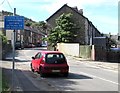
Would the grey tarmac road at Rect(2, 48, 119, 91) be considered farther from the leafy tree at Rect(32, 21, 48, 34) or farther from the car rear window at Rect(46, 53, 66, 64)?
the leafy tree at Rect(32, 21, 48, 34)

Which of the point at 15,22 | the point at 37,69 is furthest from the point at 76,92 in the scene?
the point at 37,69

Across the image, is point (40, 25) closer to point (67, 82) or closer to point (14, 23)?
point (67, 82)

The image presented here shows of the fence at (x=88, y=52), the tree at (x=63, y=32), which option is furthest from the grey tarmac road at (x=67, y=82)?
the tree at (x=63, y=32)

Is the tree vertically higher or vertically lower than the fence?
higher

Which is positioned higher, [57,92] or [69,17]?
[69,17]

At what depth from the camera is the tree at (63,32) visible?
6992 cm

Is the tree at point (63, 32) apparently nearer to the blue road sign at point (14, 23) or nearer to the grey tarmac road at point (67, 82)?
the grey tarmac road at point (67, 82)

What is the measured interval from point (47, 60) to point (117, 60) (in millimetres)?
24572

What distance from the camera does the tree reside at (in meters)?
69.9

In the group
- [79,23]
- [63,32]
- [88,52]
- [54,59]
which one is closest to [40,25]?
[79,23]

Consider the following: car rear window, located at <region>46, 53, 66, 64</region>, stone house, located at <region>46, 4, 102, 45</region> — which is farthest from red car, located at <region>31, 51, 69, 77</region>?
stone house, located at <region>46, 4, 102, 45</region>

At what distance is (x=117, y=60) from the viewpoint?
45.2 meters

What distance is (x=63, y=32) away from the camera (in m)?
69.8

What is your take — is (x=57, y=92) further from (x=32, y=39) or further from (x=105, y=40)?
(x=32, y=39)
